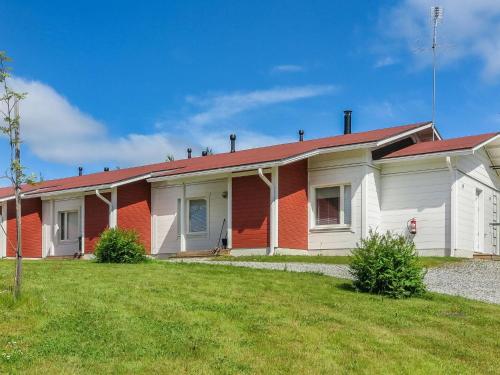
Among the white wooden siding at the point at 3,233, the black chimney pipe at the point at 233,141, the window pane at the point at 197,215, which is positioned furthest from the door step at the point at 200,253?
the white wooden siding at the point at 3,233

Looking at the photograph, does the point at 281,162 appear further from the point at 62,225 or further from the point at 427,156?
the point at 62,225

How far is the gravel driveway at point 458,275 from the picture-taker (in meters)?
13.3

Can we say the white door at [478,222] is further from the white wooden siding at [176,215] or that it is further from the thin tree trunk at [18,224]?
the thin tree trunk at [18,224]

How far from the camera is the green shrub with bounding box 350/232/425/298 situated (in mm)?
11836

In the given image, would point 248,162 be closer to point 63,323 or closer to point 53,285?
point 53,285

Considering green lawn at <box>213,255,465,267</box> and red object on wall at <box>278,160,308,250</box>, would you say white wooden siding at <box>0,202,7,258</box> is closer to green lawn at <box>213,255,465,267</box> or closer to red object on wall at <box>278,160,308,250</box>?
green lawn at <box>213,255,465,267</box>

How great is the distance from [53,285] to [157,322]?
3154 millimetres

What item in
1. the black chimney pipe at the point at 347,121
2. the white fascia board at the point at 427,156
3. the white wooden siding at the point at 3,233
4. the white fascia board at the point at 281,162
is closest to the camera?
the white fascia board at the point at 427,156

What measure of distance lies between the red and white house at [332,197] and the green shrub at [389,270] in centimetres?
590

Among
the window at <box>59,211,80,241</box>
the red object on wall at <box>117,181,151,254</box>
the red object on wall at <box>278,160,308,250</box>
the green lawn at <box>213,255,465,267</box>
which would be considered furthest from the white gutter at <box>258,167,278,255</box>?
the window at <box>59,211,80,241</box>

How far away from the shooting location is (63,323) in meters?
8.52

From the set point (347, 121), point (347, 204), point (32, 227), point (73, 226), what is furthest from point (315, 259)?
point (32, 227)

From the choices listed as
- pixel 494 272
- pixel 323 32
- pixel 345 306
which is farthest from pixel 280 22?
pixel 345 306

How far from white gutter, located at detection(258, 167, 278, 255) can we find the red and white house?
0.03 metres
